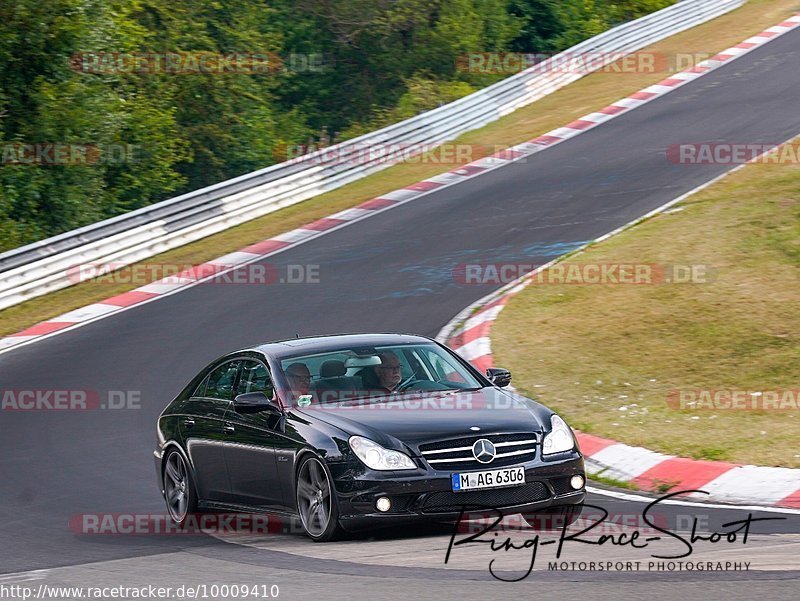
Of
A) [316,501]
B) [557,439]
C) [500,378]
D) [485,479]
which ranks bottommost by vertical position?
[316,501]

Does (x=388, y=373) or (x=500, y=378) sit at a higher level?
(x=388, y=373)

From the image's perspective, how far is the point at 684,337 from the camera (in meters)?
14.2

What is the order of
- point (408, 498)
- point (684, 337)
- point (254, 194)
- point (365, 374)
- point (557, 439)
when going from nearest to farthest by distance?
point (408, 498) → point (557, 439) → point (365, 374) → point (684, 337) → point (254, 194)

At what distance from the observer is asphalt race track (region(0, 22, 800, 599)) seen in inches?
289

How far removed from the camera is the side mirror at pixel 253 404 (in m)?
8.93

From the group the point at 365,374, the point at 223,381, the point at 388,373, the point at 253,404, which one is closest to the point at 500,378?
the point at 388,373

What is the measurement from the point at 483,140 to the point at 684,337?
48.2ft

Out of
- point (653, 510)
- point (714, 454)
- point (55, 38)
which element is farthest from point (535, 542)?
point (55, 38)

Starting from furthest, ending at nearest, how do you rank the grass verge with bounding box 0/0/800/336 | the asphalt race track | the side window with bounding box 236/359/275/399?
1. the grass verge with bounding box 0/0/800/336
2. the side window with bounding box 236/359/275/399
3. the asphalt race track

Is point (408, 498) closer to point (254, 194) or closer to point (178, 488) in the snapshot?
point (178, 488)

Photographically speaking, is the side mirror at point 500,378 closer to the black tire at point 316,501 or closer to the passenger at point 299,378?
the passenger at point 299,378

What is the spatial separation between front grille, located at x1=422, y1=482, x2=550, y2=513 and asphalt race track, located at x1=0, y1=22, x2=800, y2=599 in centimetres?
25

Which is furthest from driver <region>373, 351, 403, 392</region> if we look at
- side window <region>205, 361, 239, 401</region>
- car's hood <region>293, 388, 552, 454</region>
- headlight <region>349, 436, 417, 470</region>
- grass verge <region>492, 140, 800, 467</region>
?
grass verge <region>492, 140, 800, 467</region>

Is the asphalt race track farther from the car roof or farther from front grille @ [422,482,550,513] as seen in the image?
the car roof
